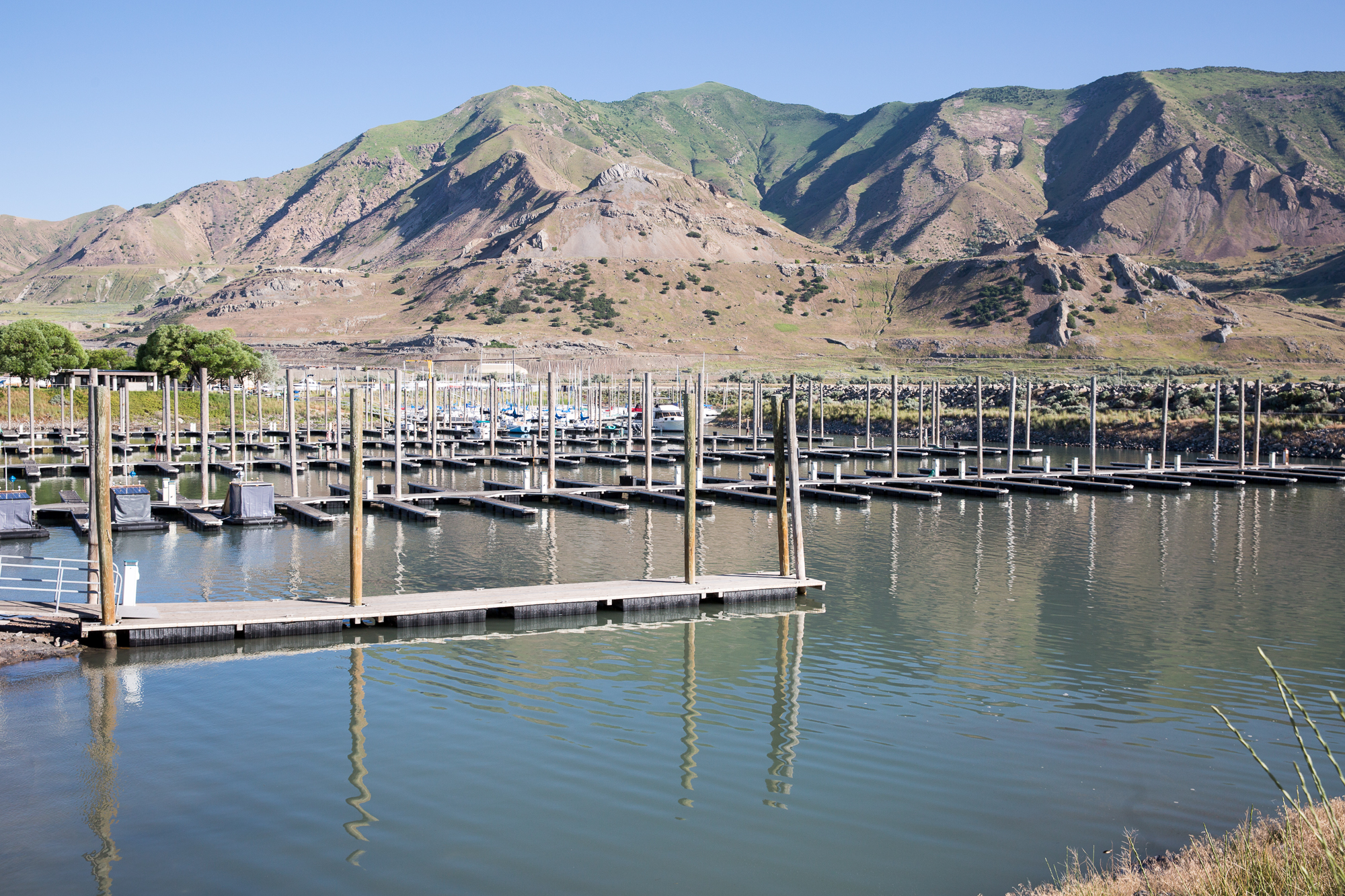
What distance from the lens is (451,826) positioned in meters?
11.4

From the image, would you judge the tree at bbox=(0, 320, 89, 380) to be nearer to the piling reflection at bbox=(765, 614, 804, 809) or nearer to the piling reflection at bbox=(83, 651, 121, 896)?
the piling reflection at bbox=(83, 651, 121, 896)

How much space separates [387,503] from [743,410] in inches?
2150

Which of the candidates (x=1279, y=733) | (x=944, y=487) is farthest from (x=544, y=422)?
(x=1279, y=733)

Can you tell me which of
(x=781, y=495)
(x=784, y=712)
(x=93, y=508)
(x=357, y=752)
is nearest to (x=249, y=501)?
(x=93, y=508)

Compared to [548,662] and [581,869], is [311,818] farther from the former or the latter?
[548,662]

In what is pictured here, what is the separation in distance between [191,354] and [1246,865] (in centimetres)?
6861

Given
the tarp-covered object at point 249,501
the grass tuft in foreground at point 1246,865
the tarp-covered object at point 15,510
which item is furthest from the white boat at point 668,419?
the grass tuft in foreground at point 1246,865

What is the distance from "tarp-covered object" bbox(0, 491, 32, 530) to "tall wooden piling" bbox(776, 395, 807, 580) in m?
19.7

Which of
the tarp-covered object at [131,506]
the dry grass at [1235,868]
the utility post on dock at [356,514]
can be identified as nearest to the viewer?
the dry grass at [1235,868]

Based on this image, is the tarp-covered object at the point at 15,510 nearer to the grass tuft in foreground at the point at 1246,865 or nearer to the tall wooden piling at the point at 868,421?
the grass tuft in foreground at the point at 1246,865

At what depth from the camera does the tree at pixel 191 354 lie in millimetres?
67188

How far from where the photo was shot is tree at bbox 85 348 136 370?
76.9m

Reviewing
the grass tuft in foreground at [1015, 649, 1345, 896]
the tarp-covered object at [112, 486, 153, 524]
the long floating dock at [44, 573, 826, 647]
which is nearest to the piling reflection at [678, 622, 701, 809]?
the long floating dock at [44, 573, 826, 647]

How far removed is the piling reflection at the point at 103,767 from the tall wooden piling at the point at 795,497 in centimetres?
1145
